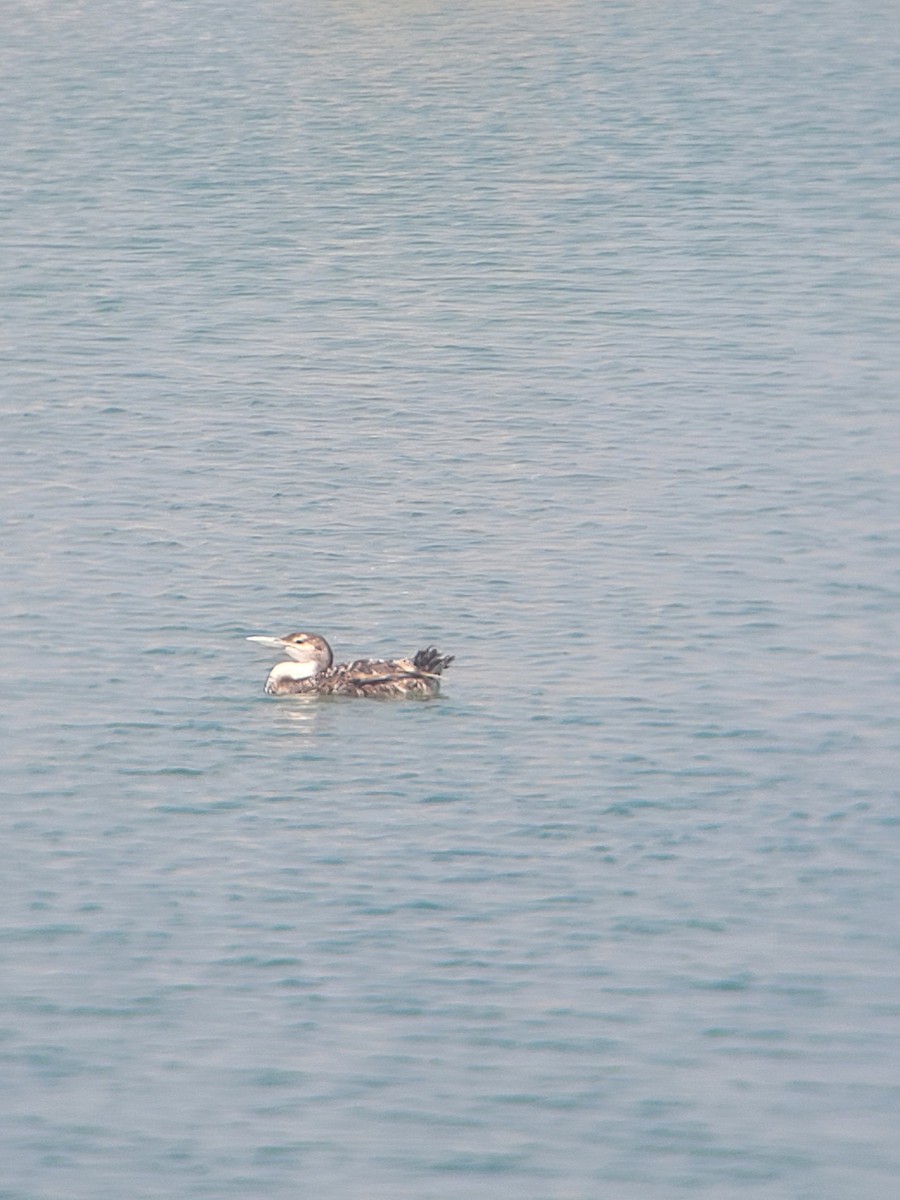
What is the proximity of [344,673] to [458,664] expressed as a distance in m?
1.10

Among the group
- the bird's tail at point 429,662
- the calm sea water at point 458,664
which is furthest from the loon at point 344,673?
the calm sea water at point 458,664

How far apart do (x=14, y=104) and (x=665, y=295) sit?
2006 cm

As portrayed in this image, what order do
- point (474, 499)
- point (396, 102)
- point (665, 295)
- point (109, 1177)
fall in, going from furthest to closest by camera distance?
point (396, 102) < point (665, 295) < point (474, 499) < point (109, 1177)

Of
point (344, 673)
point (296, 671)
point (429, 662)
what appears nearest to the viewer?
point (429, 662)

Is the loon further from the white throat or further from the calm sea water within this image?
the calm sea water

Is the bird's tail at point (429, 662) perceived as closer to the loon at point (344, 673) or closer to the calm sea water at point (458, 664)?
the loon at point (344, 673)

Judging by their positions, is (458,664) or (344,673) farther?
(458,664)

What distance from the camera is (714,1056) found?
1524 centimetres

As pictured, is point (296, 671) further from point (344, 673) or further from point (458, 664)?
point (458, 664)

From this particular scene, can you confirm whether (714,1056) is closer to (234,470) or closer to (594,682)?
(594,682)

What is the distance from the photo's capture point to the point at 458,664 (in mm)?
22234

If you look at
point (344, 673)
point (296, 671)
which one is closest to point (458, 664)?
point (344, 673)

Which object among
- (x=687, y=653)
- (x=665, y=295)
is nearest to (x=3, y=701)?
(x=687, y=653)

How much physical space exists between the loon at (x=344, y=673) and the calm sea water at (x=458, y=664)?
27cm
